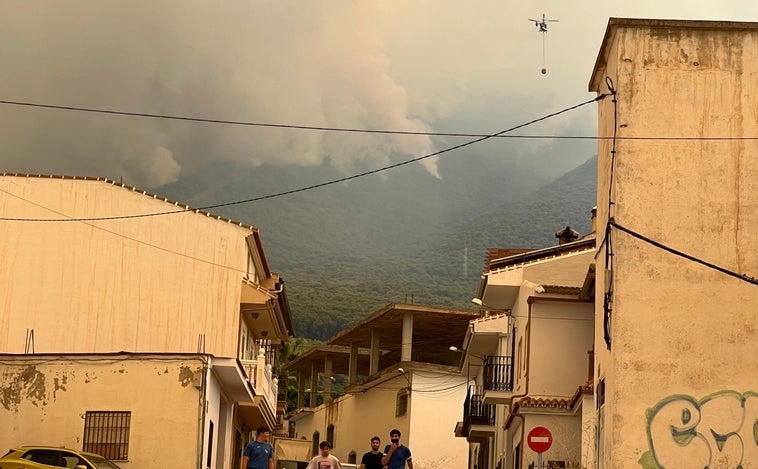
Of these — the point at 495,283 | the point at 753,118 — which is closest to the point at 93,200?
the point at 495,283

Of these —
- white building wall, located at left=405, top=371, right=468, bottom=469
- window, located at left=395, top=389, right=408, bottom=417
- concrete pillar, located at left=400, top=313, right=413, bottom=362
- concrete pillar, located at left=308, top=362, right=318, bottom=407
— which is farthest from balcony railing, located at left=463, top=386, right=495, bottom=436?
concrete pillar, located at left=308, top=362, right=318, bottom=407

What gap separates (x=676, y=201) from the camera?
25.4 m

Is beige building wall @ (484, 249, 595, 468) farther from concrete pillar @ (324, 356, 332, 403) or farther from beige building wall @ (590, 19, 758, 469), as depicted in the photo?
concrete pillar @ (324, 356, 332, 403)

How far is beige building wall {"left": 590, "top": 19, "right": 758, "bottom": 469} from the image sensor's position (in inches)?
965

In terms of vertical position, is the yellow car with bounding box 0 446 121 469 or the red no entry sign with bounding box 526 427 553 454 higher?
the red no entry sign with bounding box 526 427 553 454

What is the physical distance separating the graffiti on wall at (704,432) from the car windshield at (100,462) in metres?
13.3

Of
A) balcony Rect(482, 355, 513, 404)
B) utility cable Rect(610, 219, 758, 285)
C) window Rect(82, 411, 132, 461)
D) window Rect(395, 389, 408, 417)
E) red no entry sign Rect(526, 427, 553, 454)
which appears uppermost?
utility cable Rect(610, 219, 758, 285)

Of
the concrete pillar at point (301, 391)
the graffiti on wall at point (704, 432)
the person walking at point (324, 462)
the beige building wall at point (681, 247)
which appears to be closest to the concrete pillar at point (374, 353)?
the concrete pillar at point (301, 391)

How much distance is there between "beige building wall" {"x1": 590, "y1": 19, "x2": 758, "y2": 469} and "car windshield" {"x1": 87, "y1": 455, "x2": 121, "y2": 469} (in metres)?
12.1

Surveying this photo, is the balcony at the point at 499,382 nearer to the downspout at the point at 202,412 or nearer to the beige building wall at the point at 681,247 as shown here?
the downspout at the point at 202,412

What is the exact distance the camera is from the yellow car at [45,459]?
29906 millimetres

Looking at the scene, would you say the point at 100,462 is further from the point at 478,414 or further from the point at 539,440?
the point at 478,414

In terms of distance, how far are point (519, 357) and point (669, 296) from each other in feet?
55.4

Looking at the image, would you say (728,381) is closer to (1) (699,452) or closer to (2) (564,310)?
(1) (699,452)
